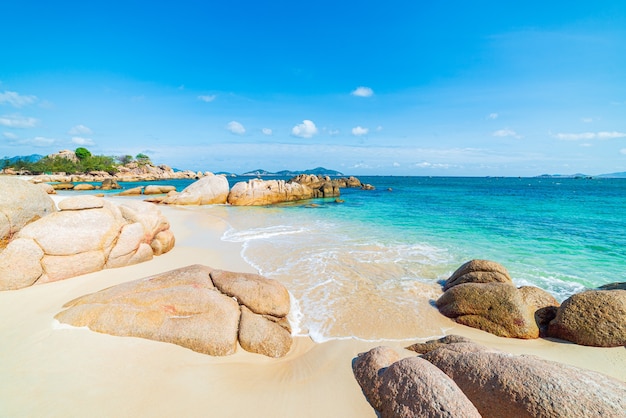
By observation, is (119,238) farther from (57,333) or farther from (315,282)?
(315,282)

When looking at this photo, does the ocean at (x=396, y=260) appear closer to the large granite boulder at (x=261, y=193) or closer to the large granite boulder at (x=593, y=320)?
the large granite boulder at (x=593, y=320)

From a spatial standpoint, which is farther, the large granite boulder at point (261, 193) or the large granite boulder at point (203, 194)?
the large granite boulder at point (261, 193)

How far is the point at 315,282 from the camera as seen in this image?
842 centimetres

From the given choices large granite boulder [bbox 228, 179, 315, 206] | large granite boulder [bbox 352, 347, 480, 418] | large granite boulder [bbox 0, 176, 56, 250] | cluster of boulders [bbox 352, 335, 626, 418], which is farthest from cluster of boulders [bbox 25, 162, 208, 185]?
cluster of boulders [bbox 352, 335, 626, 418]

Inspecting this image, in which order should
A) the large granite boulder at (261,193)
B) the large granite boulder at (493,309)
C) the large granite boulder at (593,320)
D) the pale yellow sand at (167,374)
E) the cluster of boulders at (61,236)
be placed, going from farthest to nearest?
1. the large granite boulder at (261,193)
2. the cluster of boulders at (61,236)
3. the large granite boulder at (493,309)
4. the large granite boulder at (593,320)
5. the pale yellow sand at (167,374)

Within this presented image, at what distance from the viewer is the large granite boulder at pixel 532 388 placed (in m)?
2.79

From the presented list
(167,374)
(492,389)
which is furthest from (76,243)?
(492,389)

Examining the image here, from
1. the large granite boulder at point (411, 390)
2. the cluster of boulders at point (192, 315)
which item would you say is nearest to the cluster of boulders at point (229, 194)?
the cluster of boulders at point (192, 315)

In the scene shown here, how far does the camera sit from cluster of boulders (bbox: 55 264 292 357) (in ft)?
15.3

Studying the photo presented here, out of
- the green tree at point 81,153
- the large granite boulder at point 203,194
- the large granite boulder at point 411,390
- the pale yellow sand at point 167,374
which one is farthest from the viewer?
the green tree at point 81,153

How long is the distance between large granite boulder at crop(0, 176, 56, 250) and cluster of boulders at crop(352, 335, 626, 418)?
1082 centimetres

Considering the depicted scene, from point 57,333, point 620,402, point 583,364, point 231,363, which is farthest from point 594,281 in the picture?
point 57,333

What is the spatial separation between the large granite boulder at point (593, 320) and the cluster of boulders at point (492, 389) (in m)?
3.08

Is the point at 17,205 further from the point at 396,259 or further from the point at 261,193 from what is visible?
the point at 261,193
